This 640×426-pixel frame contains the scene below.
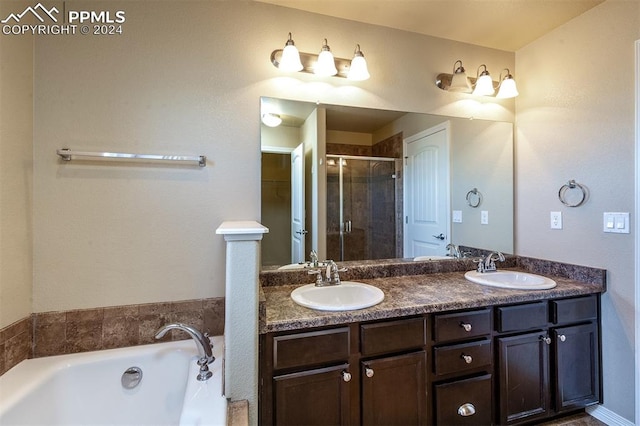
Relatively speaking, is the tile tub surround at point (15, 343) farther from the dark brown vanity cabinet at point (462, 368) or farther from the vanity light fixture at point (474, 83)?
the vanity light fixture at point (474, 83)

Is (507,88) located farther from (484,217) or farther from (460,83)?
(484,217)

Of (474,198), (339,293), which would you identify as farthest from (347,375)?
(474,198)

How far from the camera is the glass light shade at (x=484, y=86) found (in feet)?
6.64

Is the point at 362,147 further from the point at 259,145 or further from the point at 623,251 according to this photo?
the point at 623,251

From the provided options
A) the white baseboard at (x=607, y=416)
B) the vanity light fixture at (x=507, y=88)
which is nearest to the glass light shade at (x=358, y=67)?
the vanity light fixture at (x=507, y=88)

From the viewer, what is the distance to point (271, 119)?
1.70 m

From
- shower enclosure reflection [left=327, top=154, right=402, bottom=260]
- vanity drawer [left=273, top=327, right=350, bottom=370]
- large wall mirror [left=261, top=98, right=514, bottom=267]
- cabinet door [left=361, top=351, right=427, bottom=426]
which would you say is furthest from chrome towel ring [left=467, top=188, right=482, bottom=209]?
vanity drawer [left=273, top=327, right=350, bottom=370]

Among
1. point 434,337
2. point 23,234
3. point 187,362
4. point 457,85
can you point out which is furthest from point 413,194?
point 23,234

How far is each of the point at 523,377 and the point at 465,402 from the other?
1.29 ft

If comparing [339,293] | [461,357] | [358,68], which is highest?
[358,68]

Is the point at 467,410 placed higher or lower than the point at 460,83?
lower

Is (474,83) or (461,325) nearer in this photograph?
(461,325)

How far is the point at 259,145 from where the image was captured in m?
1.66

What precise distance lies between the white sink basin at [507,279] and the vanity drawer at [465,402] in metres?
0.54
